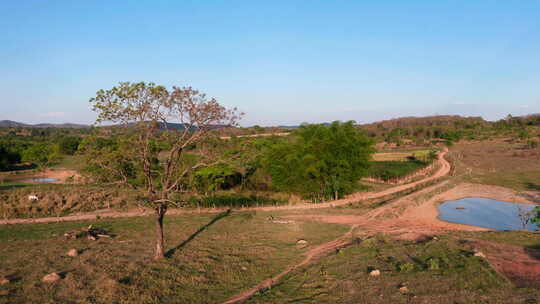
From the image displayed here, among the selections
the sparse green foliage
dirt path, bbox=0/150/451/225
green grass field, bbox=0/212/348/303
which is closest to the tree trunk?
green grass field, bbox=0/212/348/303

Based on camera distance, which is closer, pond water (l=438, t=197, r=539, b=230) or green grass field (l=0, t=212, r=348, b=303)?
green grass field (l=0, t=212, r=348, b=303)

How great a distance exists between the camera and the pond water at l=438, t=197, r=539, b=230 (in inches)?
973

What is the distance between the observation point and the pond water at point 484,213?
24.7m

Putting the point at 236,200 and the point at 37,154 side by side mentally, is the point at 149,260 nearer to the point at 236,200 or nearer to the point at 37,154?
the point at 236,200

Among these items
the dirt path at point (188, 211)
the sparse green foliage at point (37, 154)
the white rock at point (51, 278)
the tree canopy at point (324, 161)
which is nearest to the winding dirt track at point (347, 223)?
the dirt path at point (188, 211)

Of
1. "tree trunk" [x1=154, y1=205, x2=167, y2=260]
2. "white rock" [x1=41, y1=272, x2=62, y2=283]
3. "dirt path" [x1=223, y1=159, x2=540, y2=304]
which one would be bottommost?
"dirt path" [x1=223, y1=159, x2=540, y2=304]

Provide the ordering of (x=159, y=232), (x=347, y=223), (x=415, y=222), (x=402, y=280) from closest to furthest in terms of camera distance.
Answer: (x=402, y=280)
(x=159, y=232)
(x=347, y=223)
(x=415, y=222)

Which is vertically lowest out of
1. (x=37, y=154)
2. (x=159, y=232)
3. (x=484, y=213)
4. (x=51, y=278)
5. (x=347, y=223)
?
(x=484, y=213)

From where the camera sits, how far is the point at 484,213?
2800 cm

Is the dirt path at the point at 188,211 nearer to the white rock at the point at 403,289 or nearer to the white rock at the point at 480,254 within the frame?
the white rock at the point at 403,289

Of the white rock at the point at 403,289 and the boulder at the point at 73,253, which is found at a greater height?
the white rock at the point at 403,289

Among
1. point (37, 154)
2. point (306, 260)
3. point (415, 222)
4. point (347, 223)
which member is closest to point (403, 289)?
point (306, 260)

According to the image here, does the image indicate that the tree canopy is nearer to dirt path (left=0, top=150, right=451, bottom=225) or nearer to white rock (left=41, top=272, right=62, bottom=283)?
dirt path (left=0, top=150, right=451, bottom=225)

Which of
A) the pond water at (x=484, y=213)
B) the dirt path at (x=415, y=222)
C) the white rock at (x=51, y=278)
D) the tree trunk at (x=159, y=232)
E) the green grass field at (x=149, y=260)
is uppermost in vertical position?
the tree trunk at (x=159, y=232)
